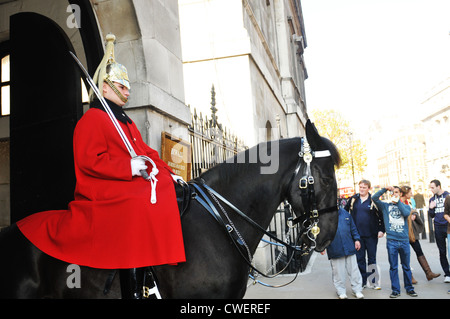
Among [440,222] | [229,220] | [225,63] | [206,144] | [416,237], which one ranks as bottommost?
[416,237]

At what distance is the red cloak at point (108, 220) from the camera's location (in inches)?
107

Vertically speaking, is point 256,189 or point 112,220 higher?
point 256,189

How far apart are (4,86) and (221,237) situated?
6018 millimetres

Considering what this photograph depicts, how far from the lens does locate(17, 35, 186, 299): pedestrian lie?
2711 mm

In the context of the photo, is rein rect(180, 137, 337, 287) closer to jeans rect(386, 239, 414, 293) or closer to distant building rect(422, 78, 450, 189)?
jeans rect(386, 239, 414, 293)

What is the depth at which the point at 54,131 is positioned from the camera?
17.8 feet

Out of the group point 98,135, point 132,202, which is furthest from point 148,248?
point 98,135

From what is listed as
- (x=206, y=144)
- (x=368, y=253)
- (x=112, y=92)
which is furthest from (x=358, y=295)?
(x=112, y=92)

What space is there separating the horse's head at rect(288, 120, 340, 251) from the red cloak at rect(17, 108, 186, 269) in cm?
93

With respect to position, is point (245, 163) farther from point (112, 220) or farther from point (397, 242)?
point (397, 242)

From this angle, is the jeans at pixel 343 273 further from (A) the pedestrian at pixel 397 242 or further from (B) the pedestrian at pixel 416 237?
(B) the pedestrian at pixel 416 237

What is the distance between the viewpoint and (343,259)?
8047mm

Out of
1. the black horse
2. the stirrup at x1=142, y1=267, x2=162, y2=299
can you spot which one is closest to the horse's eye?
the black horse

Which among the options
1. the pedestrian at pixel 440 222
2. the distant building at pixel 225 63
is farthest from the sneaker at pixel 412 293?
the distant building at pixel 225 63
